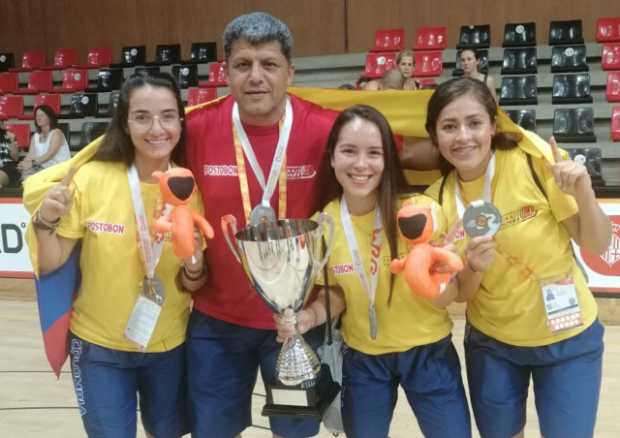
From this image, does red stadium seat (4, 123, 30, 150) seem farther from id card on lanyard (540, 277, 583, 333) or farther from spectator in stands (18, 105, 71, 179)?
id card on lanyard (540, 277, 583, 333)

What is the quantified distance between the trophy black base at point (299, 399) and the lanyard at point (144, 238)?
498 millimetres

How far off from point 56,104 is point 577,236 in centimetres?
925

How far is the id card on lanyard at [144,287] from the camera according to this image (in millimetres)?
1979

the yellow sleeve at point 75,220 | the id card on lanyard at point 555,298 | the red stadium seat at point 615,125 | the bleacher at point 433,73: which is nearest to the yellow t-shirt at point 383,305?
the id card on lanyard at point 555,298

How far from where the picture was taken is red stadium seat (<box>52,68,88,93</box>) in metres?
10.1

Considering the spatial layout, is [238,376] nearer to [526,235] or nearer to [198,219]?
[198,219]

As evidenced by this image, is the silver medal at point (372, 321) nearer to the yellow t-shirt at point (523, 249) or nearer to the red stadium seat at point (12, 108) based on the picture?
the yellow t-shirt at point (523, 249)

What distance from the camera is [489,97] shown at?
1.89 meters

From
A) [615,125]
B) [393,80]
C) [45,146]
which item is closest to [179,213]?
[393,80]

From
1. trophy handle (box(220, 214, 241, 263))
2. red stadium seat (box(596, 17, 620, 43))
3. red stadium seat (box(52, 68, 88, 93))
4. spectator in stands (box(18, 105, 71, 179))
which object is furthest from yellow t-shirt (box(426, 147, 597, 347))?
red stadium seat (box(52, 68, 88, 93))

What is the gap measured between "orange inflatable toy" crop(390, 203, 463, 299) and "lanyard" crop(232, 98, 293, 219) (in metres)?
0.47

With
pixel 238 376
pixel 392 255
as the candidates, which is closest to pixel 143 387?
pixel 238 376

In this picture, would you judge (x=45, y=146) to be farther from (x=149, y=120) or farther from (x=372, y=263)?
(x=372, y=263)

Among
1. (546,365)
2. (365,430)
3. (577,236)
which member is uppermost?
(577,236)
